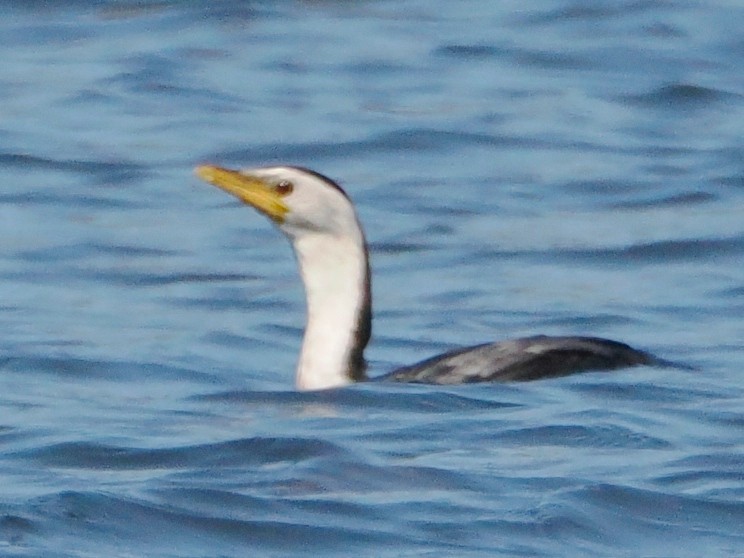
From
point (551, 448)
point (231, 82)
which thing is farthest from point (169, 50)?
point (551, 448)

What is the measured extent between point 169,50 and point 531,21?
3452 millimetres

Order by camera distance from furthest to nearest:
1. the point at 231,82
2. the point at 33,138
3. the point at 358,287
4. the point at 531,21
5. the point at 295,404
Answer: the point at 531,21
the point at 231,82
the point at 33,138
the point at 358,287
the point at 295,404

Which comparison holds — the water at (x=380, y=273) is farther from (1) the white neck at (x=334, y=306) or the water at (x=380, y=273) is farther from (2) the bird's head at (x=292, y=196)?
(2) the bird's head at (x=292, y=196)

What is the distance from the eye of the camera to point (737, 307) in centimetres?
1391

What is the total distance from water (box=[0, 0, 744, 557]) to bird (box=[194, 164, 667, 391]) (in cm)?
12

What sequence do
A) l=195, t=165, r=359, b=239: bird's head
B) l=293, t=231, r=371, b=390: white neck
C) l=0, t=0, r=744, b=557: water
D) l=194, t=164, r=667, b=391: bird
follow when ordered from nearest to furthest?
l=0, t=0, r=744, b=557: water
l=194, t=164, r=667, b=391: bird
l=195, t=165, r=359, b=239: bird's head
l=293, t=231, r=371, b=390: white neck

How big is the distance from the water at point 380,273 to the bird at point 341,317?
0.41 feet

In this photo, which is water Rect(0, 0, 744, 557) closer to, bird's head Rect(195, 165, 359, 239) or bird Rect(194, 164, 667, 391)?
bird Rect(194, 164, 667, 391)

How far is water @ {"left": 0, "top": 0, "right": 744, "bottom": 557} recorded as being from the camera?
904 cm

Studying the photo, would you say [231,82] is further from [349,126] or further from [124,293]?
[124,293]

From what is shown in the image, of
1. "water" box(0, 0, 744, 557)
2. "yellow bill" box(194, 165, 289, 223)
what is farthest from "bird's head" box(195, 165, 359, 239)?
"water" box(0, 0, 744, 557)

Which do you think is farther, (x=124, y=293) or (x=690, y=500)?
(x=124, y=293)

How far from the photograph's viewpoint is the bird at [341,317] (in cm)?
1136

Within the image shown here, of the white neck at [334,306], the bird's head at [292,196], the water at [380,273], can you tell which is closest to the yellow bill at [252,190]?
the bird's head at [292,196]
